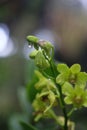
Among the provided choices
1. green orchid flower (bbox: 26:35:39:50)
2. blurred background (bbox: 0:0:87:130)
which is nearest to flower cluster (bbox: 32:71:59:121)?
green orchid flower (bbox: 26:35:39:50)

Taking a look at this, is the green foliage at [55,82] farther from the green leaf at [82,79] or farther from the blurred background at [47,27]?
the blurred background at [47,27]

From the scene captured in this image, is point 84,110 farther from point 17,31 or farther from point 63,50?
point 17,31

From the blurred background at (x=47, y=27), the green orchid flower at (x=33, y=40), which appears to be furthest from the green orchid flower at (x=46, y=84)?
the blurred background at (x=47, y=27)

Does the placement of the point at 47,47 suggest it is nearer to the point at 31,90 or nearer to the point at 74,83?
the point at 74,83

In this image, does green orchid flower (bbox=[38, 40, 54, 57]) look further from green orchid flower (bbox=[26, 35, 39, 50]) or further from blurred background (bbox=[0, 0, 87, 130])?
blurred background (bbox=[0, 0, 87, 130])

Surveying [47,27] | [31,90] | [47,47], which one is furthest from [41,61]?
[47,27]

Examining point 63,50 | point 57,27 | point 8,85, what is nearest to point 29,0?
point 57,27
